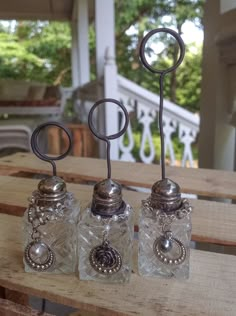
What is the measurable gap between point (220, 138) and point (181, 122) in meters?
0.97

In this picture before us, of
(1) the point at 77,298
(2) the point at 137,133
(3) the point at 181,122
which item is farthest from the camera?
(2) the point at 137,133

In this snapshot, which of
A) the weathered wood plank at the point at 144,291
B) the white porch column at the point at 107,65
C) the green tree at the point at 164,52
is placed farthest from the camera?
the green tree at the point at 164,52

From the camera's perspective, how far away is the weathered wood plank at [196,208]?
1.85 feet

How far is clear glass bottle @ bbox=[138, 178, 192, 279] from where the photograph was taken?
1.45 ft

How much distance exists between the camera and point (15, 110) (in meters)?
3.34

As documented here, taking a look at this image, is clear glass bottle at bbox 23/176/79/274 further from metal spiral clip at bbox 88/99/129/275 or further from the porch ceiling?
the porch ceiling

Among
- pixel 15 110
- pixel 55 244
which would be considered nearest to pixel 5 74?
pixel 15 110

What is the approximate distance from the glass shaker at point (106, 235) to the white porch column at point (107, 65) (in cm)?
149

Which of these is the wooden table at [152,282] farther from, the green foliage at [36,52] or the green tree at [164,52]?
the green foliage at [36,52]

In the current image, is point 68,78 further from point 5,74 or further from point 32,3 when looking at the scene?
point 32,3

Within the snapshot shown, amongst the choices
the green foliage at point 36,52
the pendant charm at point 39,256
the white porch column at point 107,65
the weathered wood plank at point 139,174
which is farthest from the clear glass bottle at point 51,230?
the green foliage at point 36,52

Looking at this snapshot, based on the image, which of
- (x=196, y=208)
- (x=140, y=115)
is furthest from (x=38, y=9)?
(x=196, y=208)

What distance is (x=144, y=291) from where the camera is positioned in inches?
17.1

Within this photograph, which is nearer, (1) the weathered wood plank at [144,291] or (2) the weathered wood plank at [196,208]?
(1) the weathered wood plank at [144,291]
